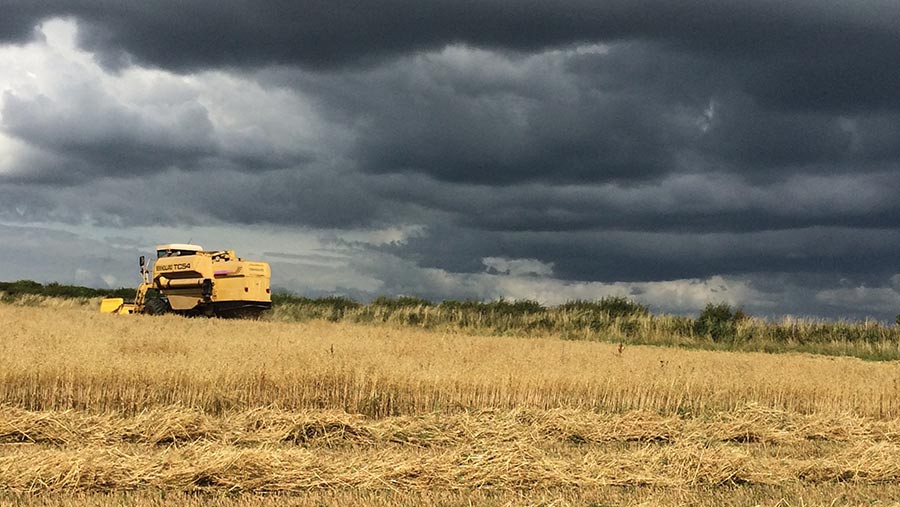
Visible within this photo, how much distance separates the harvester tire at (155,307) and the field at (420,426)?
30.9ft

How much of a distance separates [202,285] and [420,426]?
16244mm

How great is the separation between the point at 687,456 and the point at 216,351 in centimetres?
780

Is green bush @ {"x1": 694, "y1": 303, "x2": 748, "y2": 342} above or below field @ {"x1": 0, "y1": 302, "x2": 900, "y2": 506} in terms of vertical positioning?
above

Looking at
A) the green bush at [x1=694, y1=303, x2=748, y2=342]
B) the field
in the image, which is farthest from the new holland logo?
the green bush at [x1=694, y1=303, x2=748, y2=342]

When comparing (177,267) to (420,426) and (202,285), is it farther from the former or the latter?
(420,426)

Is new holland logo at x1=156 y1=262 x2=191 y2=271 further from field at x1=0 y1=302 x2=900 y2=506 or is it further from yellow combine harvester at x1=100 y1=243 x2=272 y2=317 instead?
field at x1=0 y1=302 x2=900 y2=506

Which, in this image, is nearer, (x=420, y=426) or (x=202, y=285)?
(x=420, y=426)

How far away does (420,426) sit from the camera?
33.5ft

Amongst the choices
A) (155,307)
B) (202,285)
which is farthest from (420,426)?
(155,307)

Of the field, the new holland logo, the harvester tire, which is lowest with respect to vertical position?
the field

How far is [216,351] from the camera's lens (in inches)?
527

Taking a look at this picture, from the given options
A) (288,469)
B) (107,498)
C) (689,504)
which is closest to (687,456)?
(689,504)

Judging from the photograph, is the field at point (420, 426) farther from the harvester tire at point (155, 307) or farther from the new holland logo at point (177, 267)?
the harvester tire at point (155, 307)

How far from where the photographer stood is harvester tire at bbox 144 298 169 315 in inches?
997
